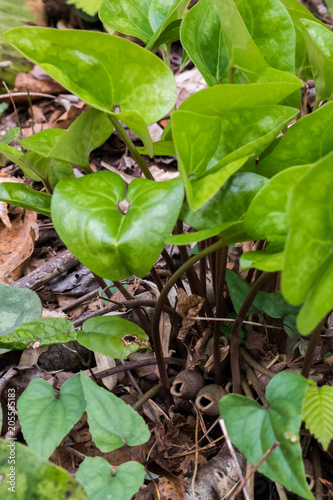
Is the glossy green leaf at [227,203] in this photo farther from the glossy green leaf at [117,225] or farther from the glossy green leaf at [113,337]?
the glossy green leaf at [113,337]

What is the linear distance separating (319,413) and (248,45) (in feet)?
1.86

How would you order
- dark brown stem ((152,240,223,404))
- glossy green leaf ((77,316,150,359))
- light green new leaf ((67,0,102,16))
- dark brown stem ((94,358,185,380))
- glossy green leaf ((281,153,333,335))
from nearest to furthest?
1. glossy green leaf ((281,153,333,335))
2. dark brown stem ((152,240,223,404))
3. glossy green leaf ((77,316,150,359))
4. dark brown stem ((94,358,185,380))
5. light green new leaf ((67,0,102,16))

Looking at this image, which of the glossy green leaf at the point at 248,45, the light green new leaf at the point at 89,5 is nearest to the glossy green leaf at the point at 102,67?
the glossy green leaf at the point at 248,45

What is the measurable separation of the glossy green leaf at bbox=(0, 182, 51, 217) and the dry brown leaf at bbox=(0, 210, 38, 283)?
19.7 inches

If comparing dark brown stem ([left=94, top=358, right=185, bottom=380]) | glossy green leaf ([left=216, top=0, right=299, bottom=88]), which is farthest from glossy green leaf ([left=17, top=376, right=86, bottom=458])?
glossy green leaf ([left=216, top=0, right=299, bottom=88])

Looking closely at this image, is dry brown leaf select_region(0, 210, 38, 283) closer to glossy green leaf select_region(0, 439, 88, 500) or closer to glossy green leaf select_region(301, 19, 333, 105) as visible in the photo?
glossy green leaf select_region(0, 439, 88, 500)

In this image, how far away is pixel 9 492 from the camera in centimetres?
61

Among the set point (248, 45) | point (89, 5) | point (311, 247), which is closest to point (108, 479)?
point (311, 247)

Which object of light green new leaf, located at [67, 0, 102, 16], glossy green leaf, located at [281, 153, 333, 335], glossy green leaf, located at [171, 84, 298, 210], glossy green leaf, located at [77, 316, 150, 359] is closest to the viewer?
glossy green leaf, located at [281, 153, 333, 335]

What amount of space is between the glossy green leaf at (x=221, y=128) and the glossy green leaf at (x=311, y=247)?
12 centimetres

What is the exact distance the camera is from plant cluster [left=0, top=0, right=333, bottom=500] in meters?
0.57

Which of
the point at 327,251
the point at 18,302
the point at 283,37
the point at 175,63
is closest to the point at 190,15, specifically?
the point at 283,37

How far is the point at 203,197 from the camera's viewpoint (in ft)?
Result: 1.89

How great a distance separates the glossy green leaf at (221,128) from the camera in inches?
23.0
